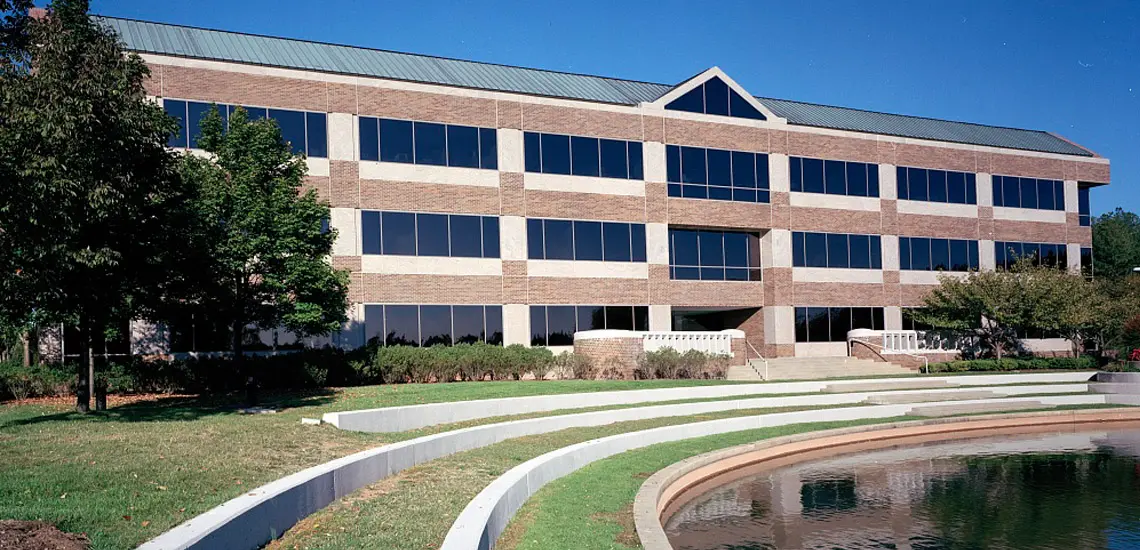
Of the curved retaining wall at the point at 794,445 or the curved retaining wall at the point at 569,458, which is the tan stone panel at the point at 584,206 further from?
the curved retaining wall at the point at 794,445

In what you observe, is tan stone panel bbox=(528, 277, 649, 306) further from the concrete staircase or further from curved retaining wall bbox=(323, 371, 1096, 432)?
curved retaining wall bbox=(323, 371, 1096, 432)

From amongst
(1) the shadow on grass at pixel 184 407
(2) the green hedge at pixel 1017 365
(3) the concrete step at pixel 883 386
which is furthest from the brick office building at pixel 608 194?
(3) the concrete step at pixel 883 386

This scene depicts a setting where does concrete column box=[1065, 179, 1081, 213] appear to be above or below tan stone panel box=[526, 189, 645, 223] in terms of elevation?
above

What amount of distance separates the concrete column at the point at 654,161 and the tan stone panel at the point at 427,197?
6.81 m

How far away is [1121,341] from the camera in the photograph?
143 ft

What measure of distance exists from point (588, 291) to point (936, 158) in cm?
2099

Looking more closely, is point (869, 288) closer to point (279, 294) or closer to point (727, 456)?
point (727, 456)

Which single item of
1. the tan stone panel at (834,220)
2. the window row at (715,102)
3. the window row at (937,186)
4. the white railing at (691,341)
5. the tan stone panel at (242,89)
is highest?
the window row at (715,102)

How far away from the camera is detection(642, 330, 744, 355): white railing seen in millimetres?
30875

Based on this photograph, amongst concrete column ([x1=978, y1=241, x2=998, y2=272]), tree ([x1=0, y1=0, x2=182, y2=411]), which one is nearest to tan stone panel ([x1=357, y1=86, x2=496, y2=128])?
tree ([x1=0, y1=0, x2=182, y2=411])

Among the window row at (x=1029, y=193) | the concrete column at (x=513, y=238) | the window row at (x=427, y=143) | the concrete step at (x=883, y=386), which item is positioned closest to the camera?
the concrete step at (x=883, y=386)

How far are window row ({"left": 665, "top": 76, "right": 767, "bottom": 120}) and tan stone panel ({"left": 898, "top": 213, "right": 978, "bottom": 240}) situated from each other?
10.0m

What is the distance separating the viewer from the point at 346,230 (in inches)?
1161

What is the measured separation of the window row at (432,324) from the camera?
29766mm
